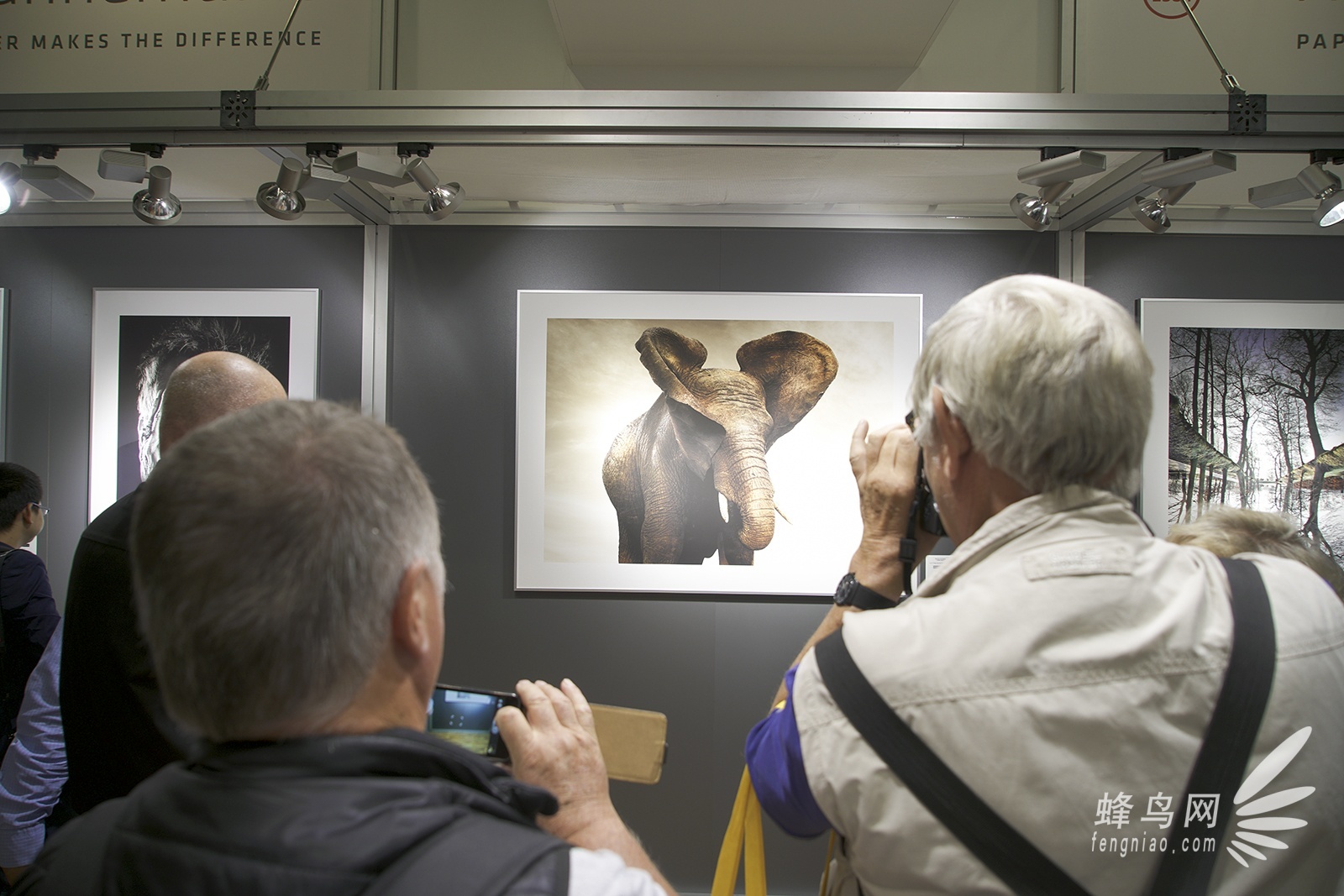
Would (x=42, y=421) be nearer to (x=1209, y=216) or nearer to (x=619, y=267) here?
(x=619, y=267)

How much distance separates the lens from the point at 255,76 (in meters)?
2.45

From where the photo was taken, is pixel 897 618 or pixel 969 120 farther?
pixel 969 120

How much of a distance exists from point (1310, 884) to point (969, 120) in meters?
1.86

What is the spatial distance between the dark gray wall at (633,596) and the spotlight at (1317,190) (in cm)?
71

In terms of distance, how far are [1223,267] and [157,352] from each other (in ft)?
13.5

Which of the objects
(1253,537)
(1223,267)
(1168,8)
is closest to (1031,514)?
(1253,537)

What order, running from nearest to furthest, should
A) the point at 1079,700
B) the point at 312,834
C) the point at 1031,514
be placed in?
the point at 312,834
the point at 1079,700
the point at 1031,514

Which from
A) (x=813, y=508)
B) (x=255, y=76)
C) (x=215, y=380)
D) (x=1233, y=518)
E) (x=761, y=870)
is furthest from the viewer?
(x=813, y=508)

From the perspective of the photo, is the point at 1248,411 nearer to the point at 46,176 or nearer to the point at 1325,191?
the point at 1325,191

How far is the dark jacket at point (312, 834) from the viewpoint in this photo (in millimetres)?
580

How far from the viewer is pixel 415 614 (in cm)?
72

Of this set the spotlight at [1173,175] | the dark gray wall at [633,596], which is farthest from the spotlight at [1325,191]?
the dark gray wall at [633,596]

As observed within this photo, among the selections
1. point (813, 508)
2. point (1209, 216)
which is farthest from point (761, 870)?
point (1209, 216)

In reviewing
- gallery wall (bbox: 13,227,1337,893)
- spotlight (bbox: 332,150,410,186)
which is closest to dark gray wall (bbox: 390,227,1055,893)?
gallery wall (bbox: 13,227,1337,893)
